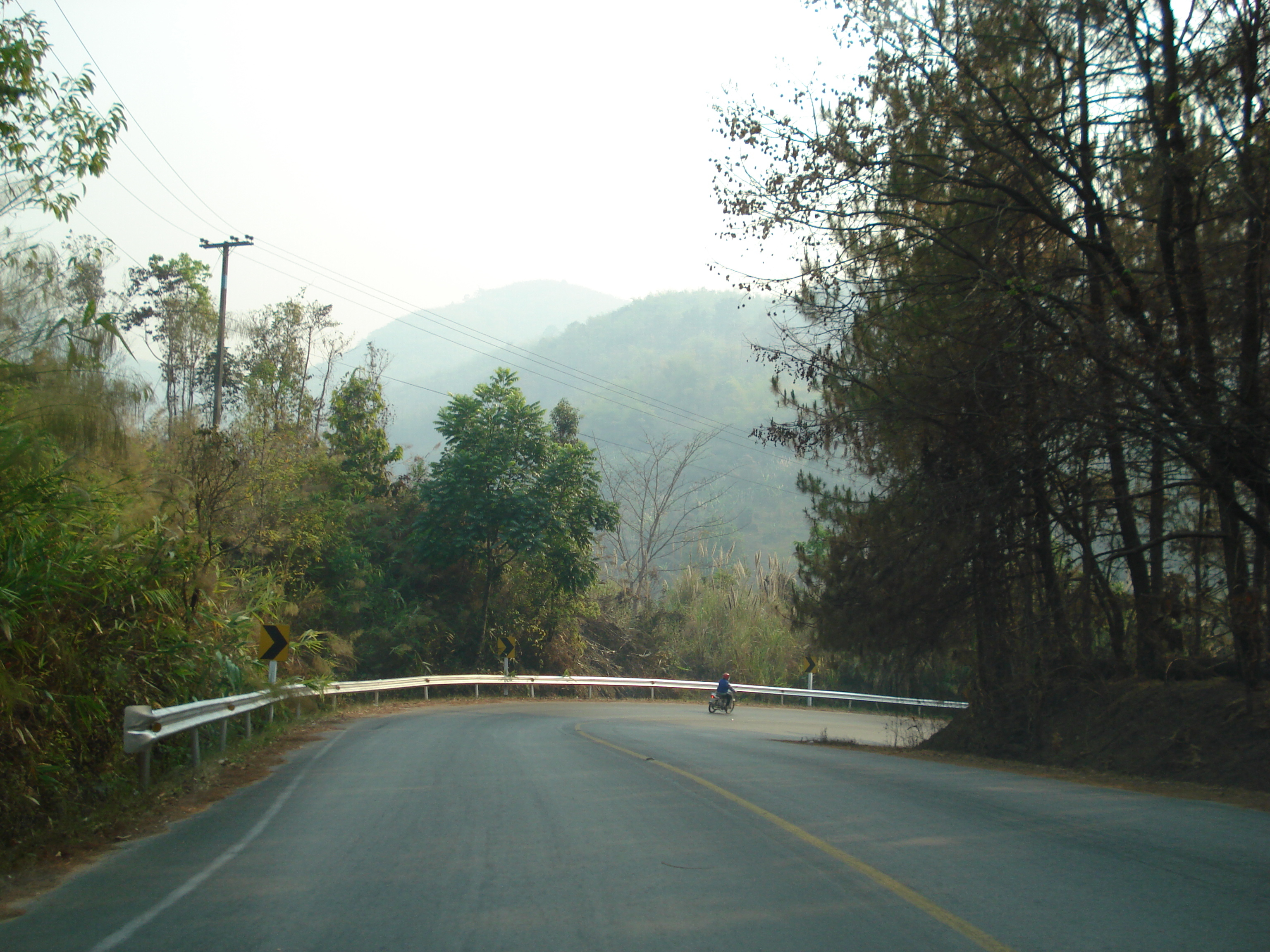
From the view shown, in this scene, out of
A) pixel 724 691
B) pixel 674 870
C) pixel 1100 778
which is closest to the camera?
pixel 674 870

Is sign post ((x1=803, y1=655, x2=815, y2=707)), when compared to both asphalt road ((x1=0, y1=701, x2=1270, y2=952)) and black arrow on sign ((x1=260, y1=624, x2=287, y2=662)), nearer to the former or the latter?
black arrow on sign ((x1=260, y1=624, x2=287, y2=662))

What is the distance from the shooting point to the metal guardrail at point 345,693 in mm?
9133

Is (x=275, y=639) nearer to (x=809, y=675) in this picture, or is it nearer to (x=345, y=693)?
(x=345, y=693)

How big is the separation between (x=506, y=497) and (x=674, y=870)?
29.6 meters

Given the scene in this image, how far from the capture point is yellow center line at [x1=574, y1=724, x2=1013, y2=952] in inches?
192

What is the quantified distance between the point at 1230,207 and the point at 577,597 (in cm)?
2941

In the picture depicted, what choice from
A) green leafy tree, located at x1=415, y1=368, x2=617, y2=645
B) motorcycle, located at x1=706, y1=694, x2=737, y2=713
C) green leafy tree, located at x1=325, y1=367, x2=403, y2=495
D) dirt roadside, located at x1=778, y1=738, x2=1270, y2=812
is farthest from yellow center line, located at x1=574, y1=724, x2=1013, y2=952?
green leafy tree, located at x1=325, y1=367, x2=403, y2=495

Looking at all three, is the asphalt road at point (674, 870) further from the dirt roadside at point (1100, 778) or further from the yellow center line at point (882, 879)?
the dirt roadside at point (1100, 778)

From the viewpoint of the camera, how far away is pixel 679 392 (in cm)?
11606

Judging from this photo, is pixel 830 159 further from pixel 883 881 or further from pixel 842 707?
pixel 842 707

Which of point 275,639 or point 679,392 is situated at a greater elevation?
point 679,392

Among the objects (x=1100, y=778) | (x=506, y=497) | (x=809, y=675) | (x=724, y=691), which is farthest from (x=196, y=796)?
(x=809, y=675)

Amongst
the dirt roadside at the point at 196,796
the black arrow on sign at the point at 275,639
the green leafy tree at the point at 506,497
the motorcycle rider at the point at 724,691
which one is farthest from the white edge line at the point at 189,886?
the green leafy tree at the point at 506,497

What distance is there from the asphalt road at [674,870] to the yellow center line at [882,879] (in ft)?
0.07
